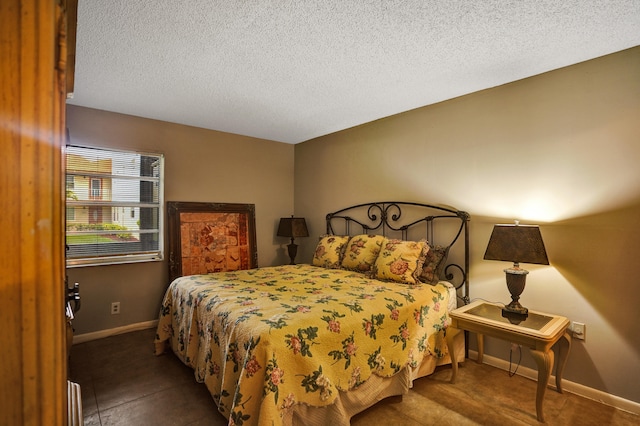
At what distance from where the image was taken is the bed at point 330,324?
1.64 meters

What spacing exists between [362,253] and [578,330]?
176cm

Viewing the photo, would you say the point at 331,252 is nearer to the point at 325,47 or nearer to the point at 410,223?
the point at 410,223

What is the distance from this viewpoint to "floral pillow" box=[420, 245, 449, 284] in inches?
109

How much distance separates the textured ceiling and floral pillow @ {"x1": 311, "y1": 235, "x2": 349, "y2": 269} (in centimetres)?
148

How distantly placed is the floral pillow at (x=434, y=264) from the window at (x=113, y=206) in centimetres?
286

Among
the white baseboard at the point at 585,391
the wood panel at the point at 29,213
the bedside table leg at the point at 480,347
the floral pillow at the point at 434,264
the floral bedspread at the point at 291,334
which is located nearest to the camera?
the wood panel at the point at 29,213

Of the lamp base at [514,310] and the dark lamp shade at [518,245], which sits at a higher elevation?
the dark lamp shade at [518,245]

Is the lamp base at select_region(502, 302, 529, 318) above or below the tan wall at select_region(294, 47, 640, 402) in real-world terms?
below

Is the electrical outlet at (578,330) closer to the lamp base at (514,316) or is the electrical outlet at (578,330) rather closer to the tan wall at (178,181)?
the lamp base at (514,316)

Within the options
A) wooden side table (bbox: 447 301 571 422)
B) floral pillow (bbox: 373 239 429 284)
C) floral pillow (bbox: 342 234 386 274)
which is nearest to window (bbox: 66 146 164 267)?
floral pillow (bbox: 342 234 386 274)

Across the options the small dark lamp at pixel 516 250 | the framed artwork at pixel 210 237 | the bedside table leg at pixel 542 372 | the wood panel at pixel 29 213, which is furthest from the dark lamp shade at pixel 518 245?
the framed artwork at pixel 210 237

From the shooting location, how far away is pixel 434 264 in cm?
281

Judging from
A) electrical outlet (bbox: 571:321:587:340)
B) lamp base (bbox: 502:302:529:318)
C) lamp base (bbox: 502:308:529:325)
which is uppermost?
lamp base (bbox: 502:302:529:318)

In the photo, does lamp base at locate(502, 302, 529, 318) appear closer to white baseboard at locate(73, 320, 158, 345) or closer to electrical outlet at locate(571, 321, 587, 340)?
electrical outlet at locate(571, 321, 587, 340)
